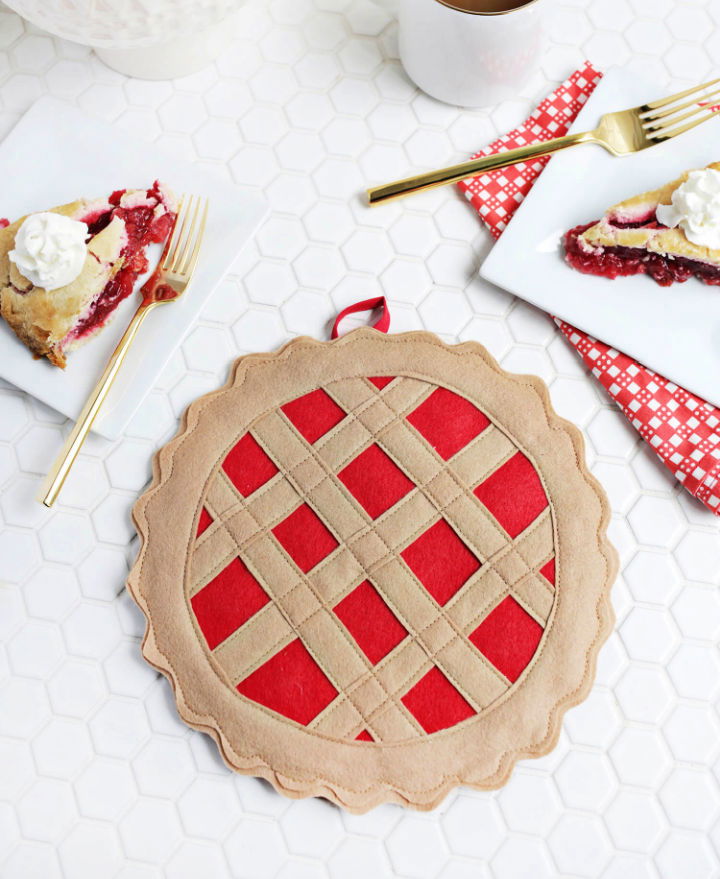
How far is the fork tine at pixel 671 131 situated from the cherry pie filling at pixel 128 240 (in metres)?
0.46

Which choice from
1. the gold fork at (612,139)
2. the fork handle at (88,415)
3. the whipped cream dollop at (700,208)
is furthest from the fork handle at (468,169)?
the fork handle at (88,415)

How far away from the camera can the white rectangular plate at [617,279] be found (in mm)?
750

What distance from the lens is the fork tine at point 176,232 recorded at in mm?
766

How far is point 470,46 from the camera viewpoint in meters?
0.74

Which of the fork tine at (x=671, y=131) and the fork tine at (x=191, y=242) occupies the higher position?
the fork tine at (x=671, y=131)

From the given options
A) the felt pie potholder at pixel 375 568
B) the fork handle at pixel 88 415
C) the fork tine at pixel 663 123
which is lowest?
the felt pie potholder at pixel 375 568

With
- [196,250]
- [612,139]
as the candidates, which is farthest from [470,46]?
[196,250]

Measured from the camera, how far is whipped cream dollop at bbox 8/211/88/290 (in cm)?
71

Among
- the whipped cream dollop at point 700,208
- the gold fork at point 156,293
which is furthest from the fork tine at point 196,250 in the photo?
the whipped cream dollop at point 700,208

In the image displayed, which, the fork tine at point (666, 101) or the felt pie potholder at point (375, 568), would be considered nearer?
the felt pie potholder at point (375, 568)

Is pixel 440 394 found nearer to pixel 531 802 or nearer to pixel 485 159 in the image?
pixel 485 159

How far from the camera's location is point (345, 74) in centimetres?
85

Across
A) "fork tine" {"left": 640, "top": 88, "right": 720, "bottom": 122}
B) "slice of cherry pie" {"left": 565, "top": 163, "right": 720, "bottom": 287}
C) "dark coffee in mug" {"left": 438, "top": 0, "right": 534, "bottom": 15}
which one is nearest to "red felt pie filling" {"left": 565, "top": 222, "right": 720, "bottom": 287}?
"slice of cherry pie" {"left": 565, "top": 163, "right": 720, "bottom": 287}

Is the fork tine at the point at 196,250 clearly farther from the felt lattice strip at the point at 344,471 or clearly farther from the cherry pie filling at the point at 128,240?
the felt lattice strip at the point at 344,471
